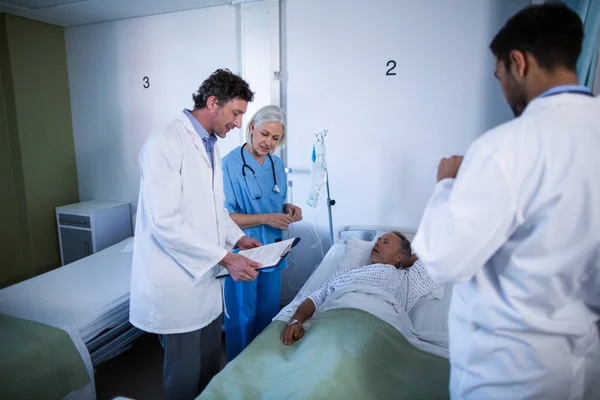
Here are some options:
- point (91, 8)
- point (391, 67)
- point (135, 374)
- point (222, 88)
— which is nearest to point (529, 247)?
point (222, 88)

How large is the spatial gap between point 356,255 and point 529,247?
149cm

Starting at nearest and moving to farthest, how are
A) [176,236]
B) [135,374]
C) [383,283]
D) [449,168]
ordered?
1. [449,168]
2. [176,236]
3. [383,283]
4. [135,374]

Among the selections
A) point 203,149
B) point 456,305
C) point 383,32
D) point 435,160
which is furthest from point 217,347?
point 383,32

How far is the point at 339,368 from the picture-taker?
1216 mm

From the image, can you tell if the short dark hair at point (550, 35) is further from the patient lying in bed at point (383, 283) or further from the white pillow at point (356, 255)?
the white pillow at point (356, 255)

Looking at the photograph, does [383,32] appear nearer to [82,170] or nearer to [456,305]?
[456,305]

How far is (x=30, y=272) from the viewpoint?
3400 mm

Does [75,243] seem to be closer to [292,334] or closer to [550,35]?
[292,334]

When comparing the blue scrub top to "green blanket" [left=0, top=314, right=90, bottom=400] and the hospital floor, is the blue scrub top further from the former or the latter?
"green blanket" [left=0, top=314, right=90, bottom=400]

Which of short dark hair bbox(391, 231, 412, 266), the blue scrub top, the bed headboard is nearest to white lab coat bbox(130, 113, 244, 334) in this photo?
the blue scrub top

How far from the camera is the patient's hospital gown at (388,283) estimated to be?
1816 mm

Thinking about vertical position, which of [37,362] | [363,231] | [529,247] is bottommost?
[37,362]

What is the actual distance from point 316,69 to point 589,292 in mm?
2182

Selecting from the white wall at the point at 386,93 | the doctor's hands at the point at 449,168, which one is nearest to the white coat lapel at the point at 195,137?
the doctor's hands at the point at 449,168
